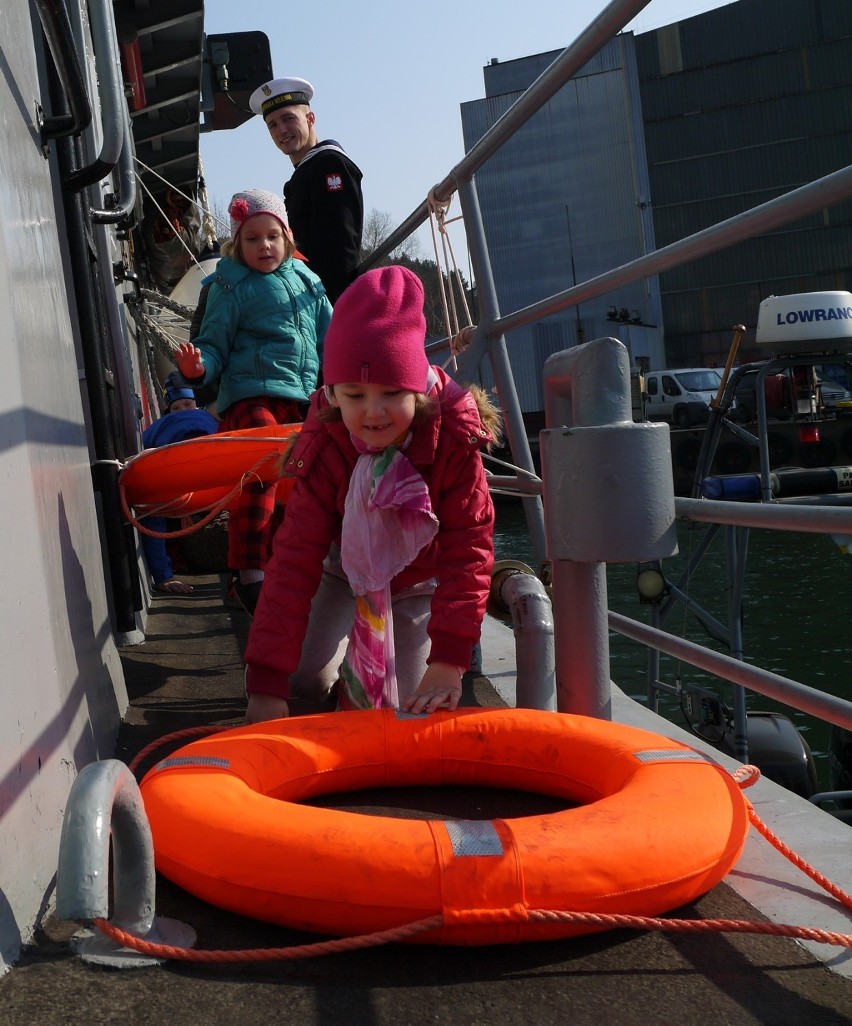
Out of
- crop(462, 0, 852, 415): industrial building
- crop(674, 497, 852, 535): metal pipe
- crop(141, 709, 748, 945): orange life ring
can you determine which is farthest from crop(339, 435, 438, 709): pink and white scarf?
crop(462, 0, 852, 415): industrial building

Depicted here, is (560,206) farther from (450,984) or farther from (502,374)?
(450,984)

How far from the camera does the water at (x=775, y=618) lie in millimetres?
9500

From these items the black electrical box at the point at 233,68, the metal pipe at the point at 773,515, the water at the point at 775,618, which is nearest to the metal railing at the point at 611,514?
the metal pipe at the point at 773,515

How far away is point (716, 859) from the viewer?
1.54 meters

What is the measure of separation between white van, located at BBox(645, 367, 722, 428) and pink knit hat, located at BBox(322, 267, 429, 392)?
20886 mm

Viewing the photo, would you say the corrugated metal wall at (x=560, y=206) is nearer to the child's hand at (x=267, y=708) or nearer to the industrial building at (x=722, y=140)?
the industrial building at (x=722, y=140)

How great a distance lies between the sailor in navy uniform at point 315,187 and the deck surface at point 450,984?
2.94 m

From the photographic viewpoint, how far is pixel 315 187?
4.00 meters

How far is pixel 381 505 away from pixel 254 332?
1.46 metres

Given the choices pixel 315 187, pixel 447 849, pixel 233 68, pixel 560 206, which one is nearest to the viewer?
pixel 447 849

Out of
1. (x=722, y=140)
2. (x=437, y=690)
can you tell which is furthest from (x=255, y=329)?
(x=722, y=140)

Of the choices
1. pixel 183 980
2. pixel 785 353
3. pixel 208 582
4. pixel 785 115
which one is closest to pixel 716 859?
pixel 183 980

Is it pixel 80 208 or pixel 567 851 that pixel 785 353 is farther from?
pixel 567 851

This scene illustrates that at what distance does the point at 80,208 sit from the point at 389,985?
2590mm
